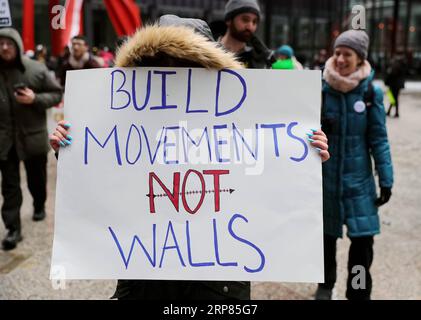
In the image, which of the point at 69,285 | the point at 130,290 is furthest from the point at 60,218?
the point at 69,285

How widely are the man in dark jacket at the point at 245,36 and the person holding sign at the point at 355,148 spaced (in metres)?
0.47

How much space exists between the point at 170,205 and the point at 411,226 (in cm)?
364

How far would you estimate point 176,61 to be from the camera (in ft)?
5.80

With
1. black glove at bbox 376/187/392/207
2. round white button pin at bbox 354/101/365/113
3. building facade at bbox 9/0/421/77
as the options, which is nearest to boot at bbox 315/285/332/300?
black glove at bbox 376/187/392/207

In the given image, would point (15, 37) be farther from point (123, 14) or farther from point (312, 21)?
point (312, 21)

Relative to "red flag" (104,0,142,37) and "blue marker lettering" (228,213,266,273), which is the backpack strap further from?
"red flag" (104,0,142,37)

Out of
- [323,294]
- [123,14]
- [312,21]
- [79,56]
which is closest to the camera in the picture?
[323,294]

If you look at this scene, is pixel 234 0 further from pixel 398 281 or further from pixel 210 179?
pixel 398 281

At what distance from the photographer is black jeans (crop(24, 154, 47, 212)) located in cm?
458

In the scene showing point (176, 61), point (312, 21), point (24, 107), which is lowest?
point (24, 107)

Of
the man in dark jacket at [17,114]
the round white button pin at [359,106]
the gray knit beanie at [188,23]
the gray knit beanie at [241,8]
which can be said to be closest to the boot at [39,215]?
the man in dark jacket at [17,114]

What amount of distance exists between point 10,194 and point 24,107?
0.80 metres

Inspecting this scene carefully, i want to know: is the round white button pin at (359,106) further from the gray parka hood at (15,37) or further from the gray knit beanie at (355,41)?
the gray parka hood at (15,37)

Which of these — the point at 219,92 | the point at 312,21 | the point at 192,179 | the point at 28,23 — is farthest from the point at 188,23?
the point at 312,21
